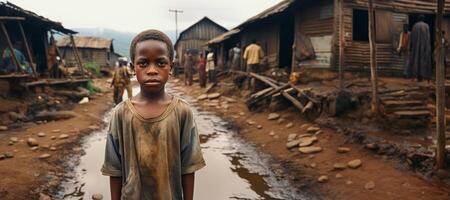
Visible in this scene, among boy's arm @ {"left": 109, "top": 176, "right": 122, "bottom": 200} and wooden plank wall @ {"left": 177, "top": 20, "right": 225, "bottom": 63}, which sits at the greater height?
wooden plank wall @ {"left": 177, "top": 20, "right": 225, "bottom": 63}

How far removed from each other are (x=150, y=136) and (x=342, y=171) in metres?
4.58

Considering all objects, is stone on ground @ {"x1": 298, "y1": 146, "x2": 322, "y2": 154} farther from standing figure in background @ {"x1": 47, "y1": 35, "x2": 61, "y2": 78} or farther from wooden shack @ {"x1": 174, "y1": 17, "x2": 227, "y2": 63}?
wooden shack @ {"x1": 174, "y1": 17, "x2": 227, "y2": 63}

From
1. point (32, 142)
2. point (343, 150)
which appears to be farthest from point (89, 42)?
point (343, 150)

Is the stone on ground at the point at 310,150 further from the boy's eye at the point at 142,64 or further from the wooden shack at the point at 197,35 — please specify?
the wooden shack at the point at 197,35

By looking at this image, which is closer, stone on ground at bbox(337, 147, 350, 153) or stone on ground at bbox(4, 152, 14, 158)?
stone on ground at bbox(4, 152, 14, 158)

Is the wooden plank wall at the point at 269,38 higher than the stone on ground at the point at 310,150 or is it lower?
higher

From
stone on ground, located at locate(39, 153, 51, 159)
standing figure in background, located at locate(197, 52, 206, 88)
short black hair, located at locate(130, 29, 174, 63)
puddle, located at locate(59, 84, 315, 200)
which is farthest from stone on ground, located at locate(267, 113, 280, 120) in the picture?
standing figure in background, located at locate(197, 52, 206, 88)

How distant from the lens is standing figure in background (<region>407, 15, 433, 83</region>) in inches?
382

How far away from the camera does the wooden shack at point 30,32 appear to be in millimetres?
11848

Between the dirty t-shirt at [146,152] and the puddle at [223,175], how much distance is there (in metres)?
3.28

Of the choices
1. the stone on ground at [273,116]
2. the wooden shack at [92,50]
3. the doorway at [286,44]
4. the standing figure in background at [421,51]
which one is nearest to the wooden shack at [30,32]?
the stone on ground at [273,116]

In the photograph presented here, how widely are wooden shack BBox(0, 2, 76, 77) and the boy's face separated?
439 inches

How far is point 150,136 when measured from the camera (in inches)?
70.5

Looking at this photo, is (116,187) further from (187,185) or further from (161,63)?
(161,63)
